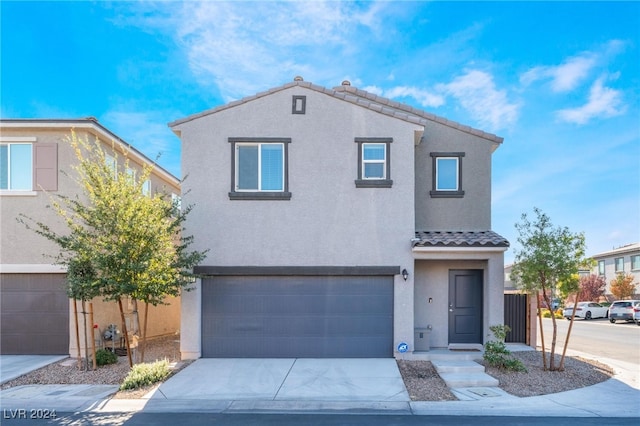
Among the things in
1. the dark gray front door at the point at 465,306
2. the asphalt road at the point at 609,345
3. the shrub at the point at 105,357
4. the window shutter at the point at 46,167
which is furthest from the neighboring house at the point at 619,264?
the window shutter at the point at 46,167

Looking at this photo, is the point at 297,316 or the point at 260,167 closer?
the point at 297,316

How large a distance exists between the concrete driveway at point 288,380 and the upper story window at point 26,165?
693 centimetres

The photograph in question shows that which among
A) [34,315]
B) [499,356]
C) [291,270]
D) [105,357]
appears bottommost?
[105,357]

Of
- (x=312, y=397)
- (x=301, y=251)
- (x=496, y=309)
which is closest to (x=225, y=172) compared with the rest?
(x=301, y=251)

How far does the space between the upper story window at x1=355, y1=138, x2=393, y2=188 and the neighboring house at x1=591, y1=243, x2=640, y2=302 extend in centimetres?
3200

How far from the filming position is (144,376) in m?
8.30

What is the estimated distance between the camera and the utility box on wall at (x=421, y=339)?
35.3ft

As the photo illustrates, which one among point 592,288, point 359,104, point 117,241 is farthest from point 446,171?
point 592,288

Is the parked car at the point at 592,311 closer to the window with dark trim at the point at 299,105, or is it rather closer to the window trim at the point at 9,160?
the window with dark trim at the point at 299,105

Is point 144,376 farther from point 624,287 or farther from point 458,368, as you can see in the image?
point 624,287

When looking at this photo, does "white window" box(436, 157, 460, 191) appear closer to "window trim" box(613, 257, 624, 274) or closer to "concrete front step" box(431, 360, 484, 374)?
"concrete front step" box(431, 360, 484, 374)

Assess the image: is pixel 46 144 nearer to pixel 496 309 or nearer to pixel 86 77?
pixel 86 77

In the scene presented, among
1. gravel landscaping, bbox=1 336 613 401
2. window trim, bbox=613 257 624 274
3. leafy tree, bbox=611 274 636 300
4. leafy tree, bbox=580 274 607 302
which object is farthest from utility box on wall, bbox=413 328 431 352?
window trim, bbox=613 257 624 274

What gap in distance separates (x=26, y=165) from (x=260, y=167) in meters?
6.98
